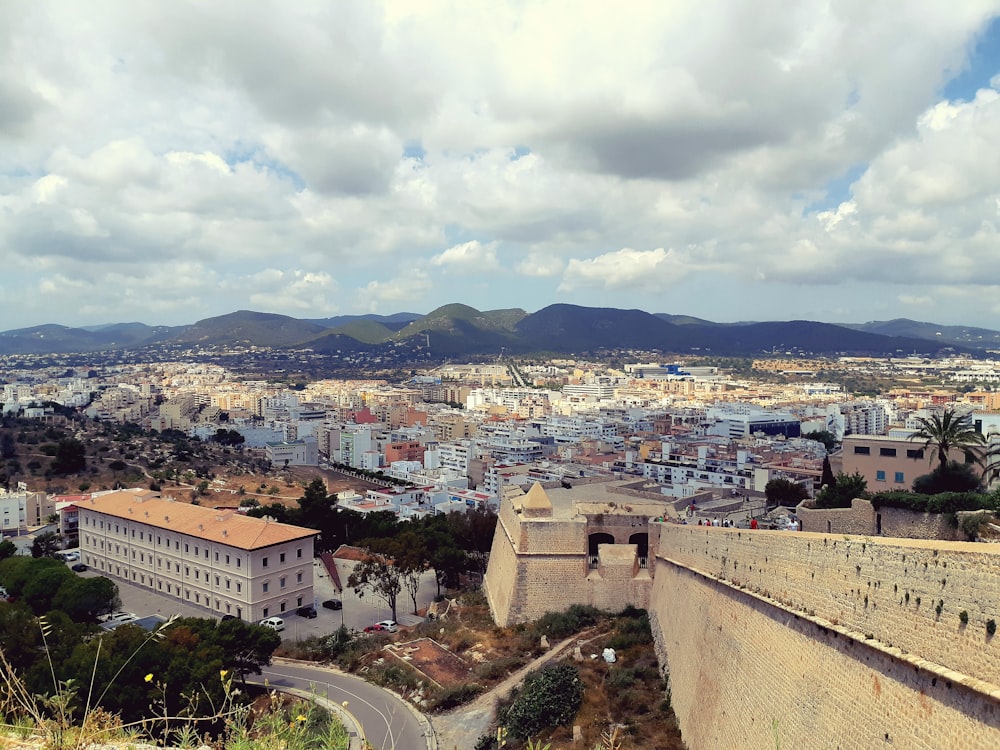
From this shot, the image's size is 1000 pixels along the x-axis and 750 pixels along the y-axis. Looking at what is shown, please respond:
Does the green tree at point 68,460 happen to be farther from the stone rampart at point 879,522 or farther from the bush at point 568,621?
the stone rampart at point 879,522

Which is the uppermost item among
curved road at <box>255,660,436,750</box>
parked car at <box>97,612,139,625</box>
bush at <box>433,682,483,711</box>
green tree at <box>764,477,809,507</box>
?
green tree at <box>764,477,809,507</box>

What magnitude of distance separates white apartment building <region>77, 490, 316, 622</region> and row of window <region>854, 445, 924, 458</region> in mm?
20402

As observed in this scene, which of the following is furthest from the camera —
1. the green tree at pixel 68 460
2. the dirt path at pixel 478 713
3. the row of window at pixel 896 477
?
the green tree at pixel 68 460

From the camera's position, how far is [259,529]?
2405 centimetres

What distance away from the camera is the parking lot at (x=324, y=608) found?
23203 mm

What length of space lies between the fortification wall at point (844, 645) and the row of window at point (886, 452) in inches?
682

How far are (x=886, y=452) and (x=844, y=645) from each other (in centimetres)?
2182

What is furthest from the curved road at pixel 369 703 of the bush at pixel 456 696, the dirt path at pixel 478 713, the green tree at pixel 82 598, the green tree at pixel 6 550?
the green tree at pixel 6 550

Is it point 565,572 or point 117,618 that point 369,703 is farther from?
point 117,618

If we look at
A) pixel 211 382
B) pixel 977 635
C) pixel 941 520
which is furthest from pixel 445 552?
pixel 211 382

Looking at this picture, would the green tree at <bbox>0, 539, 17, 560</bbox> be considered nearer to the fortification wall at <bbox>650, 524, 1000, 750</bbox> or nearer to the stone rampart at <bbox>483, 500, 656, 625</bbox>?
the stone rampart at <bbox>483, 500, 656, 625</bbox>

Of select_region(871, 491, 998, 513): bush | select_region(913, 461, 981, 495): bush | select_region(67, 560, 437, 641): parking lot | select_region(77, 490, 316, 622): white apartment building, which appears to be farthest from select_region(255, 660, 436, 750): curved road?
select_region(913, 461, 981, 495): bush

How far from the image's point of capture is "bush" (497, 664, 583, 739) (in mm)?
12086

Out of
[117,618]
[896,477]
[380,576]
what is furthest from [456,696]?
[896,477]
